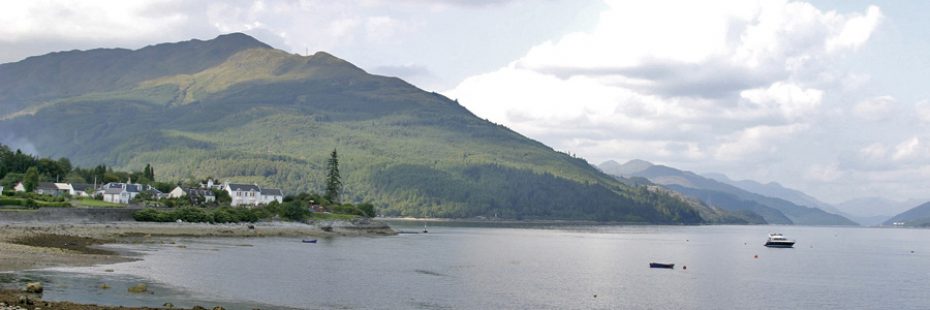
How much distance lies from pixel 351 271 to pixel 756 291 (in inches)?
1554

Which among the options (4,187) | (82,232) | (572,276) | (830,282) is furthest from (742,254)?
(4,187)

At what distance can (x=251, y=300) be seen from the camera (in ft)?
212

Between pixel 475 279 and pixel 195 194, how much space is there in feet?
301

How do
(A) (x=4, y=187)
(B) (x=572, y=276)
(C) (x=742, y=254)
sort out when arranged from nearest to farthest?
(B) (x=572, y=276)
(A) (x=4, y=187)
(C) (x=742, y=254)

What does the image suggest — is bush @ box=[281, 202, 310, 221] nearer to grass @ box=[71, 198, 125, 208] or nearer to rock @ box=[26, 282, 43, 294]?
grass @ box=[71, 198, 125, 208]

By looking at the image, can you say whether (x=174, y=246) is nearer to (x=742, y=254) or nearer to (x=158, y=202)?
(x=158, y=202)

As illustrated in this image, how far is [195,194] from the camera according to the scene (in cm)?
16738

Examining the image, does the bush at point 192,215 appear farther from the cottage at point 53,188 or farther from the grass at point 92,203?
the cottage at point 53,188

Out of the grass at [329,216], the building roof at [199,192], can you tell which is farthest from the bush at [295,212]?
the building roof at [199,192]

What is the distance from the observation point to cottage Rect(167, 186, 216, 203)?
16462 centimetres

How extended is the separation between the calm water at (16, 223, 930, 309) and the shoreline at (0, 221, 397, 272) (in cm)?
423

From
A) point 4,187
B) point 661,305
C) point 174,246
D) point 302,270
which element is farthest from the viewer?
point 4,187

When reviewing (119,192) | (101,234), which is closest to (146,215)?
(101,234)

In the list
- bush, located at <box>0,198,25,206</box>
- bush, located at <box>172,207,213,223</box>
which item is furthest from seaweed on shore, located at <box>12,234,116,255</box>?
bush, located at <box>172,207,213,223</box>
